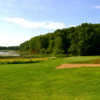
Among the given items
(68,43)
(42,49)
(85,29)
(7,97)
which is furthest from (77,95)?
(42,49)

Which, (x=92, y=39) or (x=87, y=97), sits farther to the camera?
(x=92, y=39)

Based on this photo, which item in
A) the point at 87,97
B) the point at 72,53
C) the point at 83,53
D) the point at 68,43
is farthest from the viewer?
the point at 68,43

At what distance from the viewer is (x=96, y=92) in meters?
7.85

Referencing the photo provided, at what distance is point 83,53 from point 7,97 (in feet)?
181

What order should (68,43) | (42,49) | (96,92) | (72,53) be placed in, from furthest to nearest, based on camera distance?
(42,49), (68,43), (72,53), (96,92)

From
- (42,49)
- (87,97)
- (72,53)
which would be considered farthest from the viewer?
(42,49)

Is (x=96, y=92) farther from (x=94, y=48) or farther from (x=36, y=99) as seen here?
(x=94, y=48)

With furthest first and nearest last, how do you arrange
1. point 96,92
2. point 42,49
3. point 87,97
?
point 42,49, point 96,92, point 87,97

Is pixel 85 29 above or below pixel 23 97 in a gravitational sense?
above

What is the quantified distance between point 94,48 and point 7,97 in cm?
5873

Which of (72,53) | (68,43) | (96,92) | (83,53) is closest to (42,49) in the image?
(68,43)

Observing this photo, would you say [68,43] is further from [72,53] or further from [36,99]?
[36,99]

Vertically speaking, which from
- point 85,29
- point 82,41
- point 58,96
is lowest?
point 58,96

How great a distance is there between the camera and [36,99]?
23.4ft
